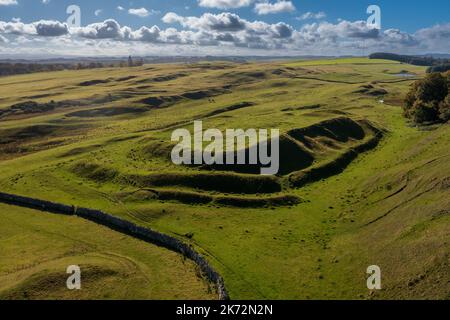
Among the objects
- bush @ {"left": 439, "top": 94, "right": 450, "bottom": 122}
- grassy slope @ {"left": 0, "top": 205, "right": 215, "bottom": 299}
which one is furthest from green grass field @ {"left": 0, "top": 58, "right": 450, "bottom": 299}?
bush @ {"left": 439, "top": 94, "right": 450, "bottom": 122}

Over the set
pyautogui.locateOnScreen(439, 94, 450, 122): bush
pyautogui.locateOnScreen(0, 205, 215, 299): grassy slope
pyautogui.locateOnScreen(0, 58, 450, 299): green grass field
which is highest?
pyautogui.locateOnScreen(439, 94, 450, 122): bush

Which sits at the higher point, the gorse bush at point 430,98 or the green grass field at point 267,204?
the gorse bush at point 430,98

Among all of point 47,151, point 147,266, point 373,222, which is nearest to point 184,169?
point 147,266

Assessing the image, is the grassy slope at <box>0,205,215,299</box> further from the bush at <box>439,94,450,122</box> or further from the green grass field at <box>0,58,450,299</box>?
the bush at <box>439,94,450,122</box>

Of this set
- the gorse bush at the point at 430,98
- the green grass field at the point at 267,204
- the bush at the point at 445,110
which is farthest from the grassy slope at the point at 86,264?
the gorse bush at the point at 430,98

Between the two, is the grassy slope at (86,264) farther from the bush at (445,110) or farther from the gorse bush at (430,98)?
the gorse bush at (430,98)

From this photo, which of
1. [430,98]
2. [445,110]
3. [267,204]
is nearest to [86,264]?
[267,204]

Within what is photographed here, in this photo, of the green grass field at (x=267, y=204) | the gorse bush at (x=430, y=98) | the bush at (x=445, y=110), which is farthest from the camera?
the gorse bush at (x=430, y=98)

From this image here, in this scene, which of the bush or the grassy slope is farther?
the bush

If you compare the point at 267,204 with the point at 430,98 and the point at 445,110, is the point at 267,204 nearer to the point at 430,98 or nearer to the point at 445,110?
the point at 445,110
